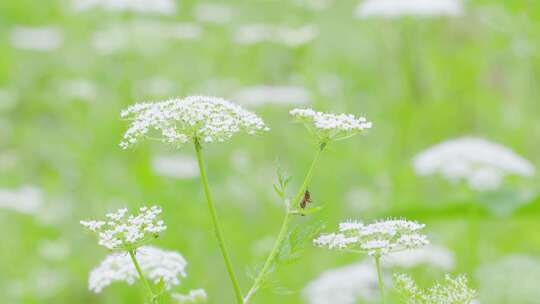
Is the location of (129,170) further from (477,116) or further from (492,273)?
(492,273)

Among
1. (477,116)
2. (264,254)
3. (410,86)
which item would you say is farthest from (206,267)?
(477,116)

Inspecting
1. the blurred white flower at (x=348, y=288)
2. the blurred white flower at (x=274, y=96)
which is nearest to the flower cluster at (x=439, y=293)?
the blurred white flower at (x=348, y=288)

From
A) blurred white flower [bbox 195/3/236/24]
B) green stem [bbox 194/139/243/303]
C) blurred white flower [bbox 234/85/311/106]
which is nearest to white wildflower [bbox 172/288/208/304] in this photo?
green stem [bbox 194/139/243/303]

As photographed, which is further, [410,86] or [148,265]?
[410,86]

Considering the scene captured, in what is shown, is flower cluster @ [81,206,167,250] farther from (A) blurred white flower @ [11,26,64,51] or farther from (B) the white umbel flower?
(A) blurred white flower @ [11,26,64,51]

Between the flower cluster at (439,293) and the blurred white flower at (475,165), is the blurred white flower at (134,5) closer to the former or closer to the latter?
the blurred white flower at (475,165)
